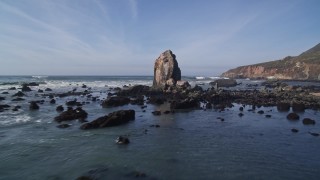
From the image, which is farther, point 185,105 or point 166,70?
point 166,70

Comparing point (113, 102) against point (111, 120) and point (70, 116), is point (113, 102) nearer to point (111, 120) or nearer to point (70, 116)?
point (70, 116)

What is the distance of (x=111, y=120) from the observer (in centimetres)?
3020

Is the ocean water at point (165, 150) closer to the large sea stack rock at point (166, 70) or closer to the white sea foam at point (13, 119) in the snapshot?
the white sea foam at point (13, 119)

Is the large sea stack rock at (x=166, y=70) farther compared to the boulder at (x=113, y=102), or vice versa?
the large sea stack rock at (x=166, y=70)

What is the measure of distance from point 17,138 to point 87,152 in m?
7.89

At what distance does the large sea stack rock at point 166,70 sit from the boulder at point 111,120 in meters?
40.2

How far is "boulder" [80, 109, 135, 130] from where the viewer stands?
29.0m

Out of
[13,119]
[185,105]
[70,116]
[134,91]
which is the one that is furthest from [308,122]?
[134,91]

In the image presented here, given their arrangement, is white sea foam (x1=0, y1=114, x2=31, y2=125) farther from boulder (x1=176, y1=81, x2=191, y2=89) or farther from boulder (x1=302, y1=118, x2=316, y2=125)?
boulder (x1=176, y1=81, x2=191, y2=89)

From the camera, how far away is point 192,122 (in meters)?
32.4

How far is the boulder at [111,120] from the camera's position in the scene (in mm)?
29050

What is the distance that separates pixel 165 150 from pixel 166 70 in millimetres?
54494

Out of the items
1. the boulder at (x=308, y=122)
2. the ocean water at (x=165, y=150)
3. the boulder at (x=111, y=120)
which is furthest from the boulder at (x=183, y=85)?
the boulder at (x=308, y=122)

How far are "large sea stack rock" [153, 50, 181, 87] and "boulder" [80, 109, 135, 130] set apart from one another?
40.2 m
